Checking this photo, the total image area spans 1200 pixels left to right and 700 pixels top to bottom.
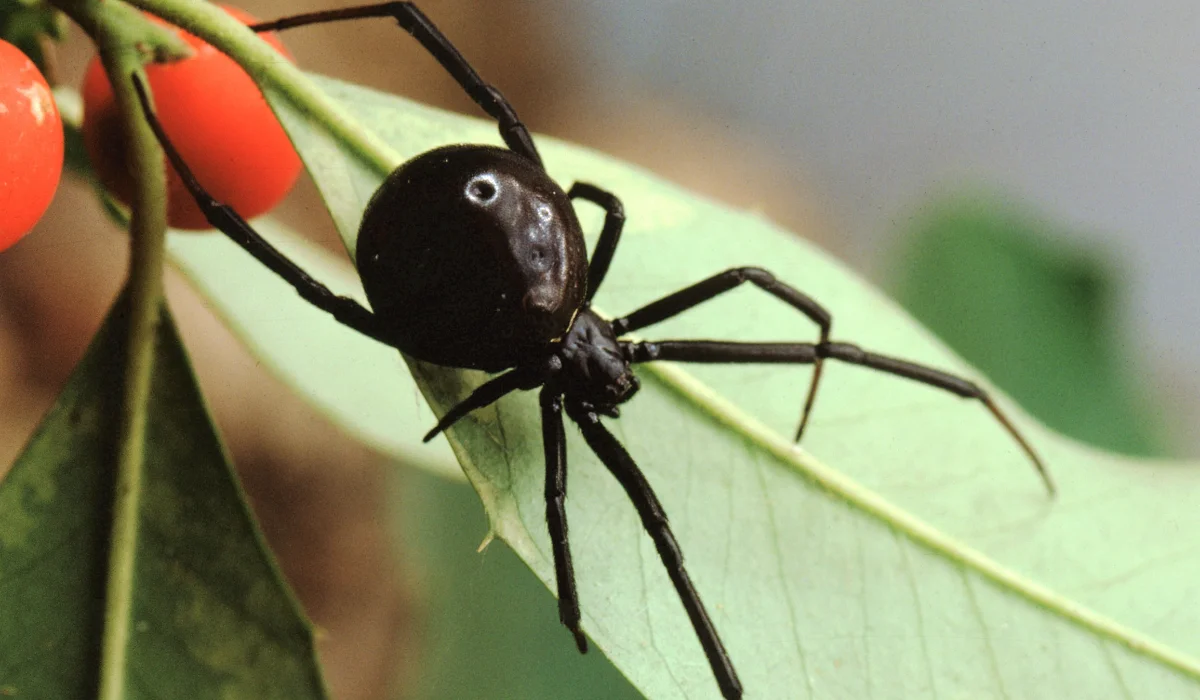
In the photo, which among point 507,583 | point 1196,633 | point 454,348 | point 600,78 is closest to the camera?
point 454,348

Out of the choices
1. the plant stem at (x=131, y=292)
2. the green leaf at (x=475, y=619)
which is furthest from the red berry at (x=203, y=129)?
the green leaf at (x=475, y=619)

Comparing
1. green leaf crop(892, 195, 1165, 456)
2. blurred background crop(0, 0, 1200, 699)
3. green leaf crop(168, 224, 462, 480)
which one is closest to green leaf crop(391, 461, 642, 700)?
blurred background crop(0, 0, 1200, 699)

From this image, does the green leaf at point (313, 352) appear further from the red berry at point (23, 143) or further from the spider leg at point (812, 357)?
the red berry at point (23, 143)

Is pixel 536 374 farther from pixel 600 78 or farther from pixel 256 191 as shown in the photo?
pixel 600 78

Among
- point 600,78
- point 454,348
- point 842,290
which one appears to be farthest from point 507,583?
point 600,78

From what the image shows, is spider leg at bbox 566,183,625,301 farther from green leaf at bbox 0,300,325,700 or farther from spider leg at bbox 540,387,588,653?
green leaf at bbox 0,300,325,700

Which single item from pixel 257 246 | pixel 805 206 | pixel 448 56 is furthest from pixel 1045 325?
pixel 257 246
